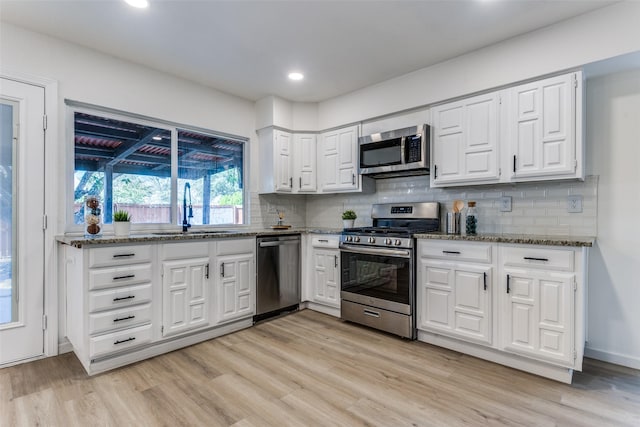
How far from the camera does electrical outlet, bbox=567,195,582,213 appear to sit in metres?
2.57

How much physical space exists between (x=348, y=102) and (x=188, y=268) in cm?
251

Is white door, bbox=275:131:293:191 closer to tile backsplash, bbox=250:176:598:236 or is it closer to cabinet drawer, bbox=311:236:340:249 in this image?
tile backsplash, bbox=250:176:598:236

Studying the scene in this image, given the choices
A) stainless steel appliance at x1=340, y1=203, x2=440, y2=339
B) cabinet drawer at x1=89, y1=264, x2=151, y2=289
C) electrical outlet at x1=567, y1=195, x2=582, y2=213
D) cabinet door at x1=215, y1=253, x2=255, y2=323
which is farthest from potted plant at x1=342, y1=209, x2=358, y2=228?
cabinet drawer at x1=89, y1=264, x2=151, y2=289

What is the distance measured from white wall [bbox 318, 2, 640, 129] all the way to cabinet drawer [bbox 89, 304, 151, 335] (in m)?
2.83

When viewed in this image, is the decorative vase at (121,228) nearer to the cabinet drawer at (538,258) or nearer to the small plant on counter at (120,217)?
the small plant on counter at (120,217)

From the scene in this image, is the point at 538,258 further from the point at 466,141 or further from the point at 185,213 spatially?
the point at 185,213

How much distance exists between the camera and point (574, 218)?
8.49ft

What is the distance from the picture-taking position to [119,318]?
239 cm

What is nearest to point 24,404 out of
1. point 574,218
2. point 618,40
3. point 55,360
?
point 55,360

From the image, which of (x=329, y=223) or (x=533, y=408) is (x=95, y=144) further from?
(x=533, y=408)

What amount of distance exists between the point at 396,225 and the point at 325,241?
0.80 meters

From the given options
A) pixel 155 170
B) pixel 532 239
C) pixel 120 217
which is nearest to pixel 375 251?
pixel 532 239

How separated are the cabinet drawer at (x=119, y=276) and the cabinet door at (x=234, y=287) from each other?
654mm

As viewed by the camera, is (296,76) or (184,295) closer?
(184,295)
